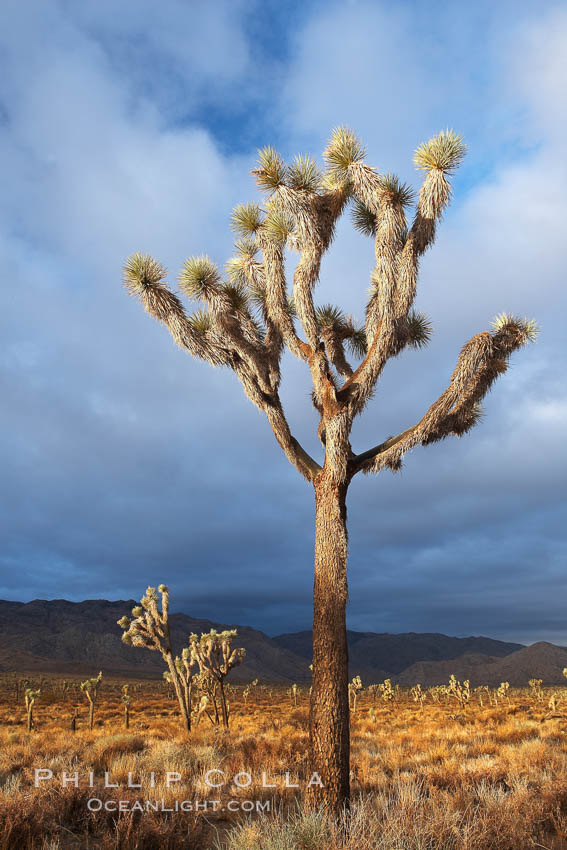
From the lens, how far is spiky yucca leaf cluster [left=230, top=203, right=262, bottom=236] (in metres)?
9.72

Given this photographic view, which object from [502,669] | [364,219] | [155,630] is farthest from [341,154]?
[502,669]

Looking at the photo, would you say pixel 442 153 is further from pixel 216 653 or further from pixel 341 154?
pixel 216 653

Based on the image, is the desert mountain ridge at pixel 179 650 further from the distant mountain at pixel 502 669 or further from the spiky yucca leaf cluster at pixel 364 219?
the spiky yucca leaf cluster at pixel 364 219

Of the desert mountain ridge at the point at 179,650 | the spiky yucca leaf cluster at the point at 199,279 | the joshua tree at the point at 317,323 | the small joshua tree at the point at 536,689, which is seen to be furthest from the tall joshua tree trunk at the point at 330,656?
the desert mountain ridge at the point at 179,650

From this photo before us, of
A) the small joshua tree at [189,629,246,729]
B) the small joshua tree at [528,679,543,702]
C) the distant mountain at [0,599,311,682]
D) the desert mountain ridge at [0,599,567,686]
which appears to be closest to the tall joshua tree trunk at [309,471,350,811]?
the small joshua tree at [189,629,246,729]

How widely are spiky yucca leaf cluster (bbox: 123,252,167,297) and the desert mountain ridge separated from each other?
8638 cm

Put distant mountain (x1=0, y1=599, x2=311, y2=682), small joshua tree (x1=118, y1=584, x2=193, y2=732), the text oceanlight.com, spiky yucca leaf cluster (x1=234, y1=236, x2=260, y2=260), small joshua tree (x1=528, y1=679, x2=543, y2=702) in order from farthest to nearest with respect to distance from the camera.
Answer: distant mountain (x1=0, y1=599, x2=311, y2=682) < small joshua tree (x1=528, y1=679, x2=543, y2=702) < small joshua tree (x1=118, y1=584, x2=193, y2=732) < spiky yucca leaf cluster (x1=234, y1=236, x2=260, y2=260) < the text oceanlight.com

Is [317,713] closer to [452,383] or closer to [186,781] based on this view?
[186,781]

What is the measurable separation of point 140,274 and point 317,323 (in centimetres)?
317

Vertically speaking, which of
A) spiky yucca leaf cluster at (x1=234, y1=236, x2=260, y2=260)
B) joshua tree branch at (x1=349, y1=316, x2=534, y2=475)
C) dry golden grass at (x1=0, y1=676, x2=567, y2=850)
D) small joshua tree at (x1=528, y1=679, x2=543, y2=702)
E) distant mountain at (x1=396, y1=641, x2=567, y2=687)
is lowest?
distant mountain at (x1=396, y1=641, x2=567, y2=687)

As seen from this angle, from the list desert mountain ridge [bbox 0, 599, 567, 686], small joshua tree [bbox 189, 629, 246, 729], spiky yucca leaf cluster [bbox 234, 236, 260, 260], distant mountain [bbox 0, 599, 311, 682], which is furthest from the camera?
desert mountain ridge [bbox 0, 599, 567, 686]

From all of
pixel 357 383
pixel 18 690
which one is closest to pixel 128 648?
pixel 18 690

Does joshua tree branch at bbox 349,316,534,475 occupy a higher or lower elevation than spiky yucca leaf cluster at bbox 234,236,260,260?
lower

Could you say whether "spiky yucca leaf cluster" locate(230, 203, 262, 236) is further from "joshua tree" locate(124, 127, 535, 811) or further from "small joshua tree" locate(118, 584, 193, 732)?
"small joshua tree" locate(118, 584, 193, 732)
